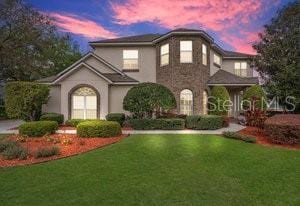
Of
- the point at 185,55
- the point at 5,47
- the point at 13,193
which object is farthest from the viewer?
the point at 5,47

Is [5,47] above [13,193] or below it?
above

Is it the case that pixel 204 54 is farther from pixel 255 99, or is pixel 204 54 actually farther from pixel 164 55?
pixel 255 99

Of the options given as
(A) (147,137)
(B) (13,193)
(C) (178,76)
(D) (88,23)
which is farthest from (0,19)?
(B) (13,193)

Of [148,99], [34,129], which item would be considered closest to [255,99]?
[148,99]

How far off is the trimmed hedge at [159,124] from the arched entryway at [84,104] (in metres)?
5.52

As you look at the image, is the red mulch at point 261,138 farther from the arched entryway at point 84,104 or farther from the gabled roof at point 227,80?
the arched entryway at point 84,104

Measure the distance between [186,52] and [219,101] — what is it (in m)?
4.77

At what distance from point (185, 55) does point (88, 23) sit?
34.0ft

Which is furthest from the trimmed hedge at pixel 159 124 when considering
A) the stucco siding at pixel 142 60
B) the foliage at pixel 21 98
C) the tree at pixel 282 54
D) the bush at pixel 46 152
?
the tree at pixel 282 54

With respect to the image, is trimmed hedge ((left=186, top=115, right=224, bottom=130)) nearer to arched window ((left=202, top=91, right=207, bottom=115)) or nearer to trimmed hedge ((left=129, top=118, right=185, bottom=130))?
trimmed hedge ((left=129, top=118, right=185, bottom=130))

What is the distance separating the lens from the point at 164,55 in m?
26.8

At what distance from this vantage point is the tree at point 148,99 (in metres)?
21.0

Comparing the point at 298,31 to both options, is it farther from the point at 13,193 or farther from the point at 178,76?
the point at 13,193

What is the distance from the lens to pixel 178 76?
25625 mm
